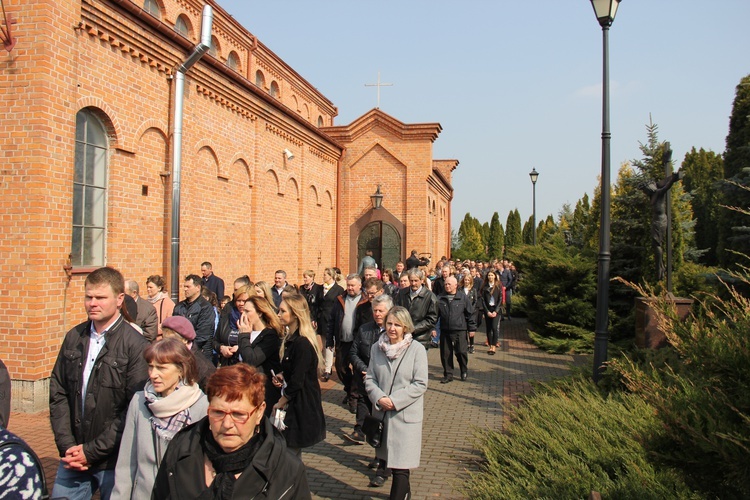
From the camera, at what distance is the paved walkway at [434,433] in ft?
18.9

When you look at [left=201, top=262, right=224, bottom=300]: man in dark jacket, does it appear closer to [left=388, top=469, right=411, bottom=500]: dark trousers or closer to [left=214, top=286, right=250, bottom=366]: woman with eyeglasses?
[left=214, top=286, right=250, bottom=366]: woman with eyeglasses

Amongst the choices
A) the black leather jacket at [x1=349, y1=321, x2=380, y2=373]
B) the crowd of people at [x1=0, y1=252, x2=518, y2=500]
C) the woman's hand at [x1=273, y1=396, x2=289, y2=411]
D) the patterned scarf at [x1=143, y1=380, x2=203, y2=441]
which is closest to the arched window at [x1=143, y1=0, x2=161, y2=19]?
the crowd of people at [x1=0, y1=252, x2=518, y2=500]

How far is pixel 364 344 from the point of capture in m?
6.86

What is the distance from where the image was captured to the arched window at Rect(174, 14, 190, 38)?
1922cm

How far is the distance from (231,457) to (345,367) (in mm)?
5703

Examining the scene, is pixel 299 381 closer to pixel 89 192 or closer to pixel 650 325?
pixel 650 325

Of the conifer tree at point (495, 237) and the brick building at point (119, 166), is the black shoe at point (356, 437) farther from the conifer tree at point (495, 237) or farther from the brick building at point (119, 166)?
the conifer tree at point (495, 237)

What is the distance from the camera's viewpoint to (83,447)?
11.6ft

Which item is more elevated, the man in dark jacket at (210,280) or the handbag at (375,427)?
the man in dark jacket at (210,280)

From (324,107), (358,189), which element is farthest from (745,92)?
(324,107)

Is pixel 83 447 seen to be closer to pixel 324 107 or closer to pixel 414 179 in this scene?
pixel 414 179

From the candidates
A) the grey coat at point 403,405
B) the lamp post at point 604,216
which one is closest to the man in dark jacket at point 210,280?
the grey coat at point 403,405

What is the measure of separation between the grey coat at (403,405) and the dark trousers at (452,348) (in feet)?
17.9

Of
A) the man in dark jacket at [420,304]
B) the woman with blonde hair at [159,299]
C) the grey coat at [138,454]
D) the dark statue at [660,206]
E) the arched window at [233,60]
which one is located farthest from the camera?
the arched window at [233,60]
